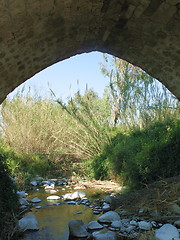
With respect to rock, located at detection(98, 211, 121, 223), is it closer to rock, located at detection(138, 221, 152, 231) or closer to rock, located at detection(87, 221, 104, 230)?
rock, located at detection(87, 221, 104, 230)

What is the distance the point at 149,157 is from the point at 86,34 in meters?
3.04

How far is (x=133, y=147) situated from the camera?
577 centimetres

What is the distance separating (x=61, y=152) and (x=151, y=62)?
18.7 feet

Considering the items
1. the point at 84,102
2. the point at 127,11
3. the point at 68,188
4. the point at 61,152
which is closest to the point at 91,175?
the point at 68,188

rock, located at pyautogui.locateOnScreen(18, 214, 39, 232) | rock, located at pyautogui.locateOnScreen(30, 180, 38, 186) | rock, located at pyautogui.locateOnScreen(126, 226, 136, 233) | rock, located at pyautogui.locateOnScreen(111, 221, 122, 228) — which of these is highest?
rock, located at pyautogui.locateOnScreen(30, 180, 38, 186)

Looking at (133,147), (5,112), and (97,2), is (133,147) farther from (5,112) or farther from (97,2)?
(5,112)

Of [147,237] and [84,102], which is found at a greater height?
[84,102]

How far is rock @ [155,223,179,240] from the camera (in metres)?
2.81

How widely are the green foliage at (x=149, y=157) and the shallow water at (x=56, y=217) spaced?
0.88 metres

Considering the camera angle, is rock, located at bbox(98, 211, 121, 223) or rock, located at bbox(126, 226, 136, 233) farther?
rock, located at bbox(98, 211, 121, 223)

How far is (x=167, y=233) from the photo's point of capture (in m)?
2.88

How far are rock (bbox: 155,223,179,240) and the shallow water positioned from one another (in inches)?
45.6

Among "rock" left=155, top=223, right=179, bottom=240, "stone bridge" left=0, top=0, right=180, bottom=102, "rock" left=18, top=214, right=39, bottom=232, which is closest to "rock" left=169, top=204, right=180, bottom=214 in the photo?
"rock" left=155, top=223, right=179, bottom=240

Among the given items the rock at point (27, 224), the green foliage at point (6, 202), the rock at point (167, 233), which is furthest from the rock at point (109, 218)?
the green foliage at point (6, 202)
